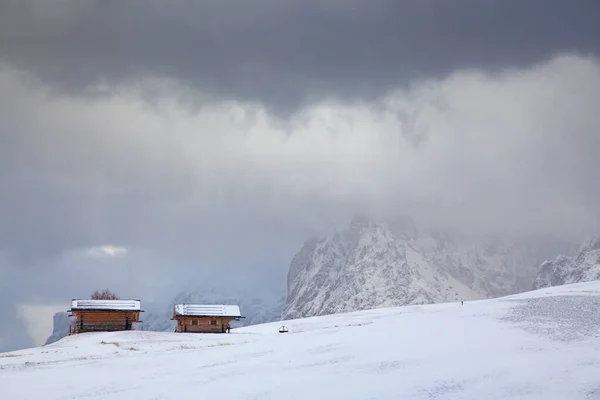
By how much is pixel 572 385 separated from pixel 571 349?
5.27m

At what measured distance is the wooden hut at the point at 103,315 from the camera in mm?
89500

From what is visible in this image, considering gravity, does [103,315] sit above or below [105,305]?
below

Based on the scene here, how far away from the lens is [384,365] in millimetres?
30281

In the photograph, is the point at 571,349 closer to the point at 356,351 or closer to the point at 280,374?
the point at 356,351

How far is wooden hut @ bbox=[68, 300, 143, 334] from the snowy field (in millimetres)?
43969

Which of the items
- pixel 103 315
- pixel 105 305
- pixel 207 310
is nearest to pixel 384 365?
pixel 207 310

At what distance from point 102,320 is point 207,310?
1545 cm

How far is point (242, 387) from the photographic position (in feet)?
96.0

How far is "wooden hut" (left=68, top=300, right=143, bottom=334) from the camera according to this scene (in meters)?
89.5

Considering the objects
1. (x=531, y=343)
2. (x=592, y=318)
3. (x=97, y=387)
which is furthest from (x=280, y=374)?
(x=592, y=318)

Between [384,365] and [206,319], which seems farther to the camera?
[206,319]

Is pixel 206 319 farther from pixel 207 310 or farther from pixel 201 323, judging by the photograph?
pixel 207 310

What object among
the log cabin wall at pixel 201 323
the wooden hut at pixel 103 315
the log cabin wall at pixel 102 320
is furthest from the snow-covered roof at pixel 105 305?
the log cabin wall at pixel 201 323

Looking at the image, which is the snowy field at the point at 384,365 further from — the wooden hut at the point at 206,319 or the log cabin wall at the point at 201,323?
the log cabin wall at the point at 201,323
